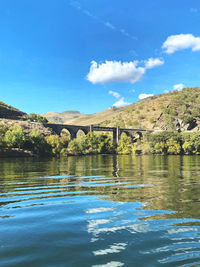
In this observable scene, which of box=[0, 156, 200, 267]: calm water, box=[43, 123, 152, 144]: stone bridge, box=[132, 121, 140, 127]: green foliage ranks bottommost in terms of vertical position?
box=[0, 156, 200, 267]: calm water

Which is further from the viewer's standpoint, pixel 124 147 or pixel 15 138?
pixel 124 147

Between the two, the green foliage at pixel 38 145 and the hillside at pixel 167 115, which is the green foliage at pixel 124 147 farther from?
the hillside at pixel 167 115

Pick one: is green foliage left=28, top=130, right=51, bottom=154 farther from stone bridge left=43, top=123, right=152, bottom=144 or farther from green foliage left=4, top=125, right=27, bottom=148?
stone bridge left=43, top=123, right=152, bottom=144

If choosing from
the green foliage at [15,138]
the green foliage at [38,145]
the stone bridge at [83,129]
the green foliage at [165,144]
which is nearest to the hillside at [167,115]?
the stone bridge at [83,129]

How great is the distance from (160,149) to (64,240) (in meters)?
82.4

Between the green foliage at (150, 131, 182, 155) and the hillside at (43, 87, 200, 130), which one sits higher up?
the hillside at (43, 87, 200, 130)

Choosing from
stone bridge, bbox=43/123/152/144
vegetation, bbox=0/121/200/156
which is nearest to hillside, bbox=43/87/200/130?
stone bridge, bbox=43/123/152/144

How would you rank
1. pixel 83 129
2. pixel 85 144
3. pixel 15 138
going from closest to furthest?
pixel 15 138 → pixel 85 144 → pixel 83 129

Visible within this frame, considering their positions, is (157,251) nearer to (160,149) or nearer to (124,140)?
(160,149)

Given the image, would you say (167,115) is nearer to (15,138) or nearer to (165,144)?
(165,144)

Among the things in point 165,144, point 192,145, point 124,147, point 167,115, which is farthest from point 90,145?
point 167,115

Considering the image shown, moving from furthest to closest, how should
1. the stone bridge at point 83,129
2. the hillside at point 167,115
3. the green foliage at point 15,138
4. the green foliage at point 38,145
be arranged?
the hillside at point 167,115, the stone bridge at point 83,129, the green foliage at point 38,145, the green foliage at point 15,138

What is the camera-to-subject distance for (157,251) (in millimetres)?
4277

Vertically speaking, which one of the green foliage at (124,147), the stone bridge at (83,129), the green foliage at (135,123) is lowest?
the green foliage at (124,147)
